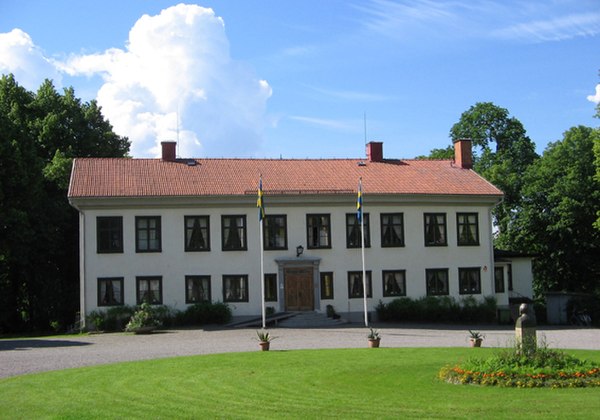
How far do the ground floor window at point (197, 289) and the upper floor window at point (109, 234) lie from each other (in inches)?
146

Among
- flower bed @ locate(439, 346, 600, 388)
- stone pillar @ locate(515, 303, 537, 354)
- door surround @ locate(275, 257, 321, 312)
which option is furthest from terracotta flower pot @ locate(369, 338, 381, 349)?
door surround @ locate(275, 257, 321, 312)

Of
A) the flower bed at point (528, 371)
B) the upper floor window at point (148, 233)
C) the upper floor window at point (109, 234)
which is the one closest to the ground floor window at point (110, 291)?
the upper floor window at point (109, 234)

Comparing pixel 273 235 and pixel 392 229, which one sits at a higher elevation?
pixel 392 229

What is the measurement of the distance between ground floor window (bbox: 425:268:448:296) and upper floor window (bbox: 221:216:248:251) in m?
10.0

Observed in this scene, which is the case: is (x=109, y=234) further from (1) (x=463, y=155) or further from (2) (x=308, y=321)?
(1) (x=463, y=155)

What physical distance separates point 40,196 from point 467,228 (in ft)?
77.7

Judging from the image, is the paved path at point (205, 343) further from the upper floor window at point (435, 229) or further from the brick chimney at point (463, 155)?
the brick chimney at point (463, 155)

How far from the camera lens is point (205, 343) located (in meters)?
26.9

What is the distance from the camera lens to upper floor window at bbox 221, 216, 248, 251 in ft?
125

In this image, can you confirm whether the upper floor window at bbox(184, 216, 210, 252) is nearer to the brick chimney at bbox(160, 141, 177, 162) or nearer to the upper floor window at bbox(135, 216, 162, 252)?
the upper floor window at bbox(135, 216, 162, 252)

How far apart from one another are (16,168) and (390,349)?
2416cm

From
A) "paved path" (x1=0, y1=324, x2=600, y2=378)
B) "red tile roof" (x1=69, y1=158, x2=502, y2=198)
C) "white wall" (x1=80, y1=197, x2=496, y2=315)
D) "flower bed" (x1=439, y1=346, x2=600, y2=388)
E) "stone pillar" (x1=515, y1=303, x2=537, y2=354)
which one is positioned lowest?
"paved path" (x1=0, y1=324, x2=600, y2=378)

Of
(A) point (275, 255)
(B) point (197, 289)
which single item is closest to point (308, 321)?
(A) point (275, 255)

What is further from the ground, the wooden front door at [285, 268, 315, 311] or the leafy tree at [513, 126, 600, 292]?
the leafy tree at [513, 126, 600, 292]
